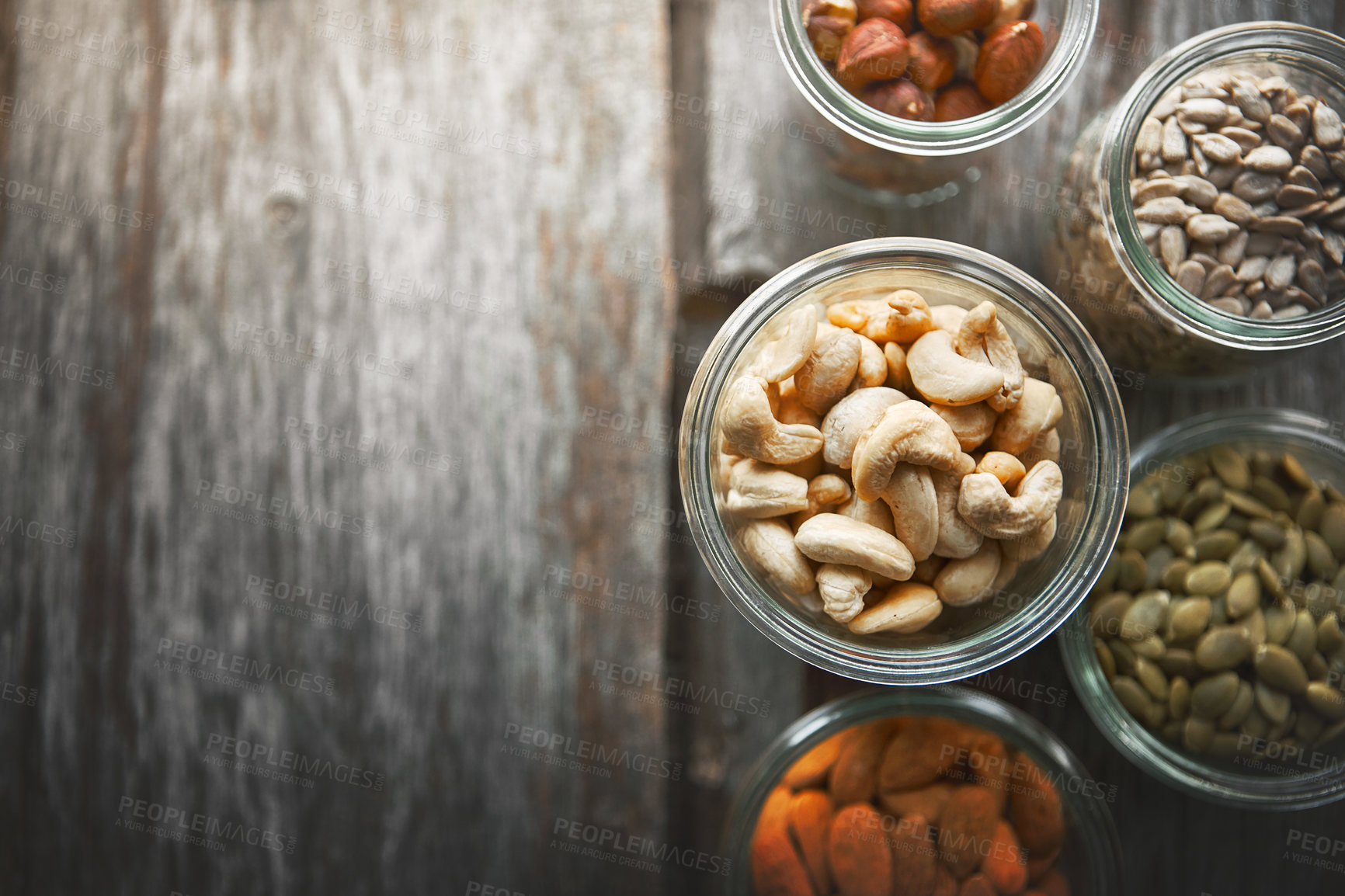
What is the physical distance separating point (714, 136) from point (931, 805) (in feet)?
2.17

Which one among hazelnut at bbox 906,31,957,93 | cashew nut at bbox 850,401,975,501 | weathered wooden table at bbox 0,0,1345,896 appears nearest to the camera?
cashew nut at bbox 850,401,975,501

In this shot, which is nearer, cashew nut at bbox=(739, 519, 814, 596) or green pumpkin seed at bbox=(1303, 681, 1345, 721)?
cashew nut at bbox=(739, 519, 814, 596)

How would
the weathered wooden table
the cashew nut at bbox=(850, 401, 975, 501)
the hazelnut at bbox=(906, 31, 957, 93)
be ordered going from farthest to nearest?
the weathered wooden table
the hazelnut at bbox=(906, 31, 957, 93)
the cashew nut at bbox=(850, 401, 975, 501)

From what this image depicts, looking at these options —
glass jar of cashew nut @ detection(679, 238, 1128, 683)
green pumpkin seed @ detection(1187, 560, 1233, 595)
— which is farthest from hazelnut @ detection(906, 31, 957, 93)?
green pumpkin seed @ detection(1187, 560, 1233, 595)

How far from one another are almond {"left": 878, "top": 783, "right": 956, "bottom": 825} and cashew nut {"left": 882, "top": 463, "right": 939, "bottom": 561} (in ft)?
0.90

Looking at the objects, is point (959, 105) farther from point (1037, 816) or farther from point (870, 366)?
point (1037, 816)

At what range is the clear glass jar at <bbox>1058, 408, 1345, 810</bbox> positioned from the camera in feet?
2.35

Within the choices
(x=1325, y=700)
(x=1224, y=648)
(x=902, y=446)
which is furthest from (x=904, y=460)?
(x=1325, y=700)

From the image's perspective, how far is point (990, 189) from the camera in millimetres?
803

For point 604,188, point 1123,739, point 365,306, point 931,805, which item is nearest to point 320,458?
point 365,306

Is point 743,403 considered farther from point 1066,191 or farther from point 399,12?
point 399,12

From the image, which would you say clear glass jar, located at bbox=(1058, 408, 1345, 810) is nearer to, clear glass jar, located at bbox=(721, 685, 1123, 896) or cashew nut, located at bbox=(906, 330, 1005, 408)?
clear glass jar, located at bbox=(721, 685, 1123, 896)

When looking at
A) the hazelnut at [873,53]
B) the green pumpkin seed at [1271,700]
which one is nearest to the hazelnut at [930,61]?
the hazelnut at [873,53]

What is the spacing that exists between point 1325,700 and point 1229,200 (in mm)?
432
